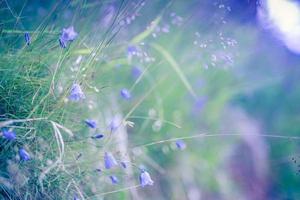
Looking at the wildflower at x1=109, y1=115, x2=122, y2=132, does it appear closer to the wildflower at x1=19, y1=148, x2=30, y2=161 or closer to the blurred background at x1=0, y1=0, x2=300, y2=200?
the blurred background at x1=0, y1=0, x2=300, y2=200

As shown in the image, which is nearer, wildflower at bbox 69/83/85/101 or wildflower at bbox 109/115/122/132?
wildflower at bbox 69/83/85/101

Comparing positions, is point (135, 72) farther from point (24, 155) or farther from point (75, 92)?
point (24, 155)

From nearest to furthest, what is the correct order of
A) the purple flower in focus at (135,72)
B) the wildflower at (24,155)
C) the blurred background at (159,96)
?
the wildflower at (24,155) → the blurred background at (159,96) → the purple flower in focus at (135,72)

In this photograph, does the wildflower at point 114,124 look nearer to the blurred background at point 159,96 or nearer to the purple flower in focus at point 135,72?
the blurred background at point 159,96

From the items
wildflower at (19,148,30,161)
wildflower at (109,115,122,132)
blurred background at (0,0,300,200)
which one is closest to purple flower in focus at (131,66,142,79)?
blurred background at (0,0,300,200)

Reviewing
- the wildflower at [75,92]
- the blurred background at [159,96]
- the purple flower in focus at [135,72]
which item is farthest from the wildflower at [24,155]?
the purple flower in focus at [135,72]

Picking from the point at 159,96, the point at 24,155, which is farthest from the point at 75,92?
the point at 159,96

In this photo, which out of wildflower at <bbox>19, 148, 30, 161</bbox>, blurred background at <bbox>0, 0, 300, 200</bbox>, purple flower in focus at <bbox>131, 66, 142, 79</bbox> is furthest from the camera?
purple flower in focus at <bbox>131, 66, 142, 79</bbox>

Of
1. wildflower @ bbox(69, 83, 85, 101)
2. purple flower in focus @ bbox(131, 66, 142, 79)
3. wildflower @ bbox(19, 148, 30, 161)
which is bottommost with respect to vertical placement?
wildflower @ bbox(19, 148, 30, 161)
